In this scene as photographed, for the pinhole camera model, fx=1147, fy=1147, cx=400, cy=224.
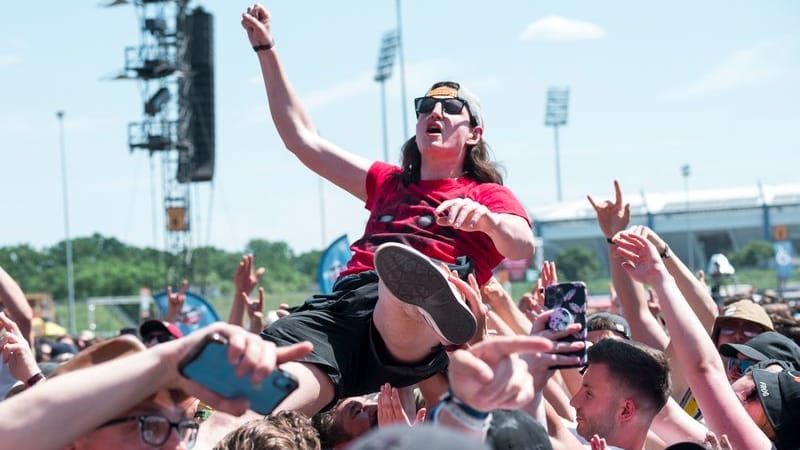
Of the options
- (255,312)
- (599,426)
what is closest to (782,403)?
(599,426)

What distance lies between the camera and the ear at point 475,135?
4984mm

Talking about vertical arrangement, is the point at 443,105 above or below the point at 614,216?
above

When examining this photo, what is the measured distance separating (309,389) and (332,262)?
6730 mm

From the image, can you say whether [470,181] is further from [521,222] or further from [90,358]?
[90,358]

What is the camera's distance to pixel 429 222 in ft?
15.3

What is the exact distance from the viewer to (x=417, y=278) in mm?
3992

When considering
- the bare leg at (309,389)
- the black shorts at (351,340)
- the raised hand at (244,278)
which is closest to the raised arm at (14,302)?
the black shorts at (351,340)

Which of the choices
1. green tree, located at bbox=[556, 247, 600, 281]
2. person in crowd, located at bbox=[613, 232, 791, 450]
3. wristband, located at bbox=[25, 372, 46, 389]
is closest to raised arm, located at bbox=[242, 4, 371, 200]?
wristband, located at bbox=[25, 372, 46, 389]

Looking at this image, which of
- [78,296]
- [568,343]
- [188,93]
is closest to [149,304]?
[188,93]

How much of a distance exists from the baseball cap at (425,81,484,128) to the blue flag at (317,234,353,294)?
566 centimetres

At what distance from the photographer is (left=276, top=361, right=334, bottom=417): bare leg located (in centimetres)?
402

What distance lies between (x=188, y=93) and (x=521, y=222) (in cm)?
3191

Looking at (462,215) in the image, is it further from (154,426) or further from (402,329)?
(154,426)

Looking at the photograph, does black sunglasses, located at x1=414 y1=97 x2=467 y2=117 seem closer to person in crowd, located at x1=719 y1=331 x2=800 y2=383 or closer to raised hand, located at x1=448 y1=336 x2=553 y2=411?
person in crowd, located at x1=719 y1=331 x2=800 y2=383
